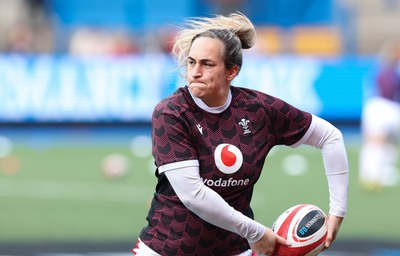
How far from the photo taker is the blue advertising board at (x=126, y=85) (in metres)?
20.8

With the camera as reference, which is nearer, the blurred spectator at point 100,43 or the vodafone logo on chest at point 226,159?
the vodafone logo on chest at point 226,159

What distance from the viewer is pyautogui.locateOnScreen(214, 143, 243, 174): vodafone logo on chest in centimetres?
539

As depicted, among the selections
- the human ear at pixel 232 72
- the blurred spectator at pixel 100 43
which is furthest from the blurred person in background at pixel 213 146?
the blurred spectator at pixel 100 43

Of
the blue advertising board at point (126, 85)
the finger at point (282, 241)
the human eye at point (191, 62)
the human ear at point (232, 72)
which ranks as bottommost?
the blue advertising board at point (126, 85)

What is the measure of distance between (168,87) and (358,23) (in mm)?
7750

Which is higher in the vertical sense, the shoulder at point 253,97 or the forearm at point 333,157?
the shoulder at point 253,97

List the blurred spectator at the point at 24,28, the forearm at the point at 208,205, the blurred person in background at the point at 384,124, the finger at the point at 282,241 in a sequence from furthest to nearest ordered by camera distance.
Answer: the blurred spectator at the point at 24,28 → the blurred person in background at the point at 384,124 → the finger at the point at 282,241 → the forearm at the point at 208,205

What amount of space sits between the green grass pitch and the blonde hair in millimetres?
5445

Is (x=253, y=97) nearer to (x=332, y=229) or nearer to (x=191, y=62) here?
(x=191, y=62)

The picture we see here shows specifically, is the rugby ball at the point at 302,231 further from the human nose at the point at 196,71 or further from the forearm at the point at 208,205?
the human nose at the point at 196,71

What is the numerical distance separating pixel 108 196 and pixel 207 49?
346 inches

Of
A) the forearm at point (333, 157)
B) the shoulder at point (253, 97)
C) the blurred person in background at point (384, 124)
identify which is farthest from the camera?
the blurred person in background at point (384, 124)

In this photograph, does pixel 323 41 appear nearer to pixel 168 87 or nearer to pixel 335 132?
pixel 168 87

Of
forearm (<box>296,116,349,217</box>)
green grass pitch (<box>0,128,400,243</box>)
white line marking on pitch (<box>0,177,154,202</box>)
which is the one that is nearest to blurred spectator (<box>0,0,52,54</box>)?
green grass pitch (<box>0,128,400,243</box>)
